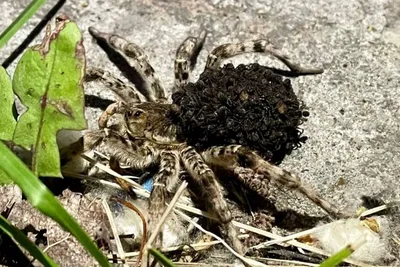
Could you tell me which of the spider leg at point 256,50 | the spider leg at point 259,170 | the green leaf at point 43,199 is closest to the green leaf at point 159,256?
the green leaf at point 43,199

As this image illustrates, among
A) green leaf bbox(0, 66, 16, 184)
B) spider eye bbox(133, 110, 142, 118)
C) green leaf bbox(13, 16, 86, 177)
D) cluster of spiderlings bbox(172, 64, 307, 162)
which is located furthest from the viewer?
spider eye bbox(133, 110, 142, 118)

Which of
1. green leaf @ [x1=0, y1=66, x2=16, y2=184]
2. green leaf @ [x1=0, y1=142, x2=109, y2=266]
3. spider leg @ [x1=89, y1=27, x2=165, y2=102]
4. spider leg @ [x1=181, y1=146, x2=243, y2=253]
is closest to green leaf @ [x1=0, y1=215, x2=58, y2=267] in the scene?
green leaf @ [x1=0, y1=142, x2=109, y2=266]

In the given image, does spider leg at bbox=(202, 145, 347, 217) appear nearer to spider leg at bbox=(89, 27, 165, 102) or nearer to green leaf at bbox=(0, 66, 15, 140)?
spider leg at bbox=(89, 27, 165, 102)

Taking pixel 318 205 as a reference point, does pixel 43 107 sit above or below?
above

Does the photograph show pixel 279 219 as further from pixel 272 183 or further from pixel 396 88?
pixel 396 88

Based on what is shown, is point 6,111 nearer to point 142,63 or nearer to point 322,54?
point 142,63

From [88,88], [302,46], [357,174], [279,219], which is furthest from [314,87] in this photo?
[88,88]
